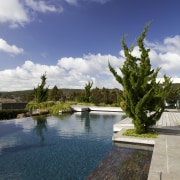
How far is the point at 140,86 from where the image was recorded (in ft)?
37.0

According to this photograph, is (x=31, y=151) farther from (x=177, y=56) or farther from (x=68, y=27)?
(x=177, y=56)

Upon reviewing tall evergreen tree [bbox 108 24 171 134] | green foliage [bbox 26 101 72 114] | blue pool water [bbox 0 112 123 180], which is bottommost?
blue pool water [bbox 0 112 123 180]

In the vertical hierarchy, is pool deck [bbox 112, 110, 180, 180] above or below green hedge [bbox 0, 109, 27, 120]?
below

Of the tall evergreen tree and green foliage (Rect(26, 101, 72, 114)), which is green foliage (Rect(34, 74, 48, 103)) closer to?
green foliage (Rect(26, 101, 72, 114))

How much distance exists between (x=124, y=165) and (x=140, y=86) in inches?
191

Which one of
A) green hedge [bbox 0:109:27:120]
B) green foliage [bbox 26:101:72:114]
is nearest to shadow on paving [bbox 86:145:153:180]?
green hedge [bbox 0:109:27:120]

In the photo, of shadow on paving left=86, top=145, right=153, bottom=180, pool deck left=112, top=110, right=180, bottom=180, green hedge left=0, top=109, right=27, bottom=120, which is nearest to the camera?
pool deck left=112, top=110, right=180, bottom=180

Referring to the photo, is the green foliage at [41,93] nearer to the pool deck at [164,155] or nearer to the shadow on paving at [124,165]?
the pool deck at [164,155]

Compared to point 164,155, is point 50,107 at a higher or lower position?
higher

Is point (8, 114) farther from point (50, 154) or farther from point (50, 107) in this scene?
point (50, 154)

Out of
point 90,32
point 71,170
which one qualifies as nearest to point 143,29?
point 71,170

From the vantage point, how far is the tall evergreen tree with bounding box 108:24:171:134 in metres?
11.2

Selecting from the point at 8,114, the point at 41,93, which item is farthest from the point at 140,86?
the point at 41,93

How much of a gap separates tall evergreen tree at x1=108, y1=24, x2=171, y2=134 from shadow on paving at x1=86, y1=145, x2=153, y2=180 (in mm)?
2131
